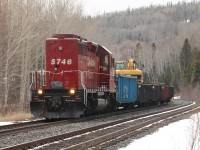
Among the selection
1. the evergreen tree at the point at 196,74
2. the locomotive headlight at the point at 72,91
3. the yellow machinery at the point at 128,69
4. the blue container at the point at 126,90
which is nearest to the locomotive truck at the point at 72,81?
the locomotive headlight at the point at 72,91

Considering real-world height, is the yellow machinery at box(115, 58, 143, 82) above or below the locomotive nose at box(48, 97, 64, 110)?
above

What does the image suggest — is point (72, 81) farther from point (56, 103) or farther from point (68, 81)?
point (56, 103)

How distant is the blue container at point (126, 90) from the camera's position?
79.3 feet

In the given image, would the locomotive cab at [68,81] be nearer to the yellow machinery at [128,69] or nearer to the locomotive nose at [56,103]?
the locomotive nose at [56,103]

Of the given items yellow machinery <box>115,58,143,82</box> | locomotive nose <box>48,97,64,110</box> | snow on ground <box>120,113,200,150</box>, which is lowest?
snow on ground <box>120,113,200,150</box>

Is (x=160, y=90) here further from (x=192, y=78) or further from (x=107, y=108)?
(x=192, y=78)

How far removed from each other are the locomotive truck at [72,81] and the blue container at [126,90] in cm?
167

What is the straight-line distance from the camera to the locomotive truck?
1695 centimetres

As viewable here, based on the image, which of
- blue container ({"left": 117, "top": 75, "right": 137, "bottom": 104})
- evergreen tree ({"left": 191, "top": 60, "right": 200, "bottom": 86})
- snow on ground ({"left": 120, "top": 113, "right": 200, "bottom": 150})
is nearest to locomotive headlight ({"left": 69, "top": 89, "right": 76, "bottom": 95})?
snow on ground ({"left": 120, "top": 113, "right": 200, "bottom": 150})

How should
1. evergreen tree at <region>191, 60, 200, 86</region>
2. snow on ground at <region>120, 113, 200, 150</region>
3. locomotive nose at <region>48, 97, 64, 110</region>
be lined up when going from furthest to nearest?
evergreen tree at <region>191, 60, 200, 86</region>
locomotive nose at <region>48, 97, 64, 110</region>
snow on ground at <region>120, 113, 200, 150</region>

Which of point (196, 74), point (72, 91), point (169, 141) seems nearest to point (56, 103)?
point (72, 91)

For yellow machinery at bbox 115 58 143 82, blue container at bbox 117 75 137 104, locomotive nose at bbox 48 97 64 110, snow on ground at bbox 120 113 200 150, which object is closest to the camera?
snow on ground at bbox 120 113 200 150

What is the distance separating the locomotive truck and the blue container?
167 centimetres

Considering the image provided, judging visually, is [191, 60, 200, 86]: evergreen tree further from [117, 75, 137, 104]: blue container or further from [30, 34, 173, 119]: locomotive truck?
[30, 34, 173, 119]: locomotive truck
